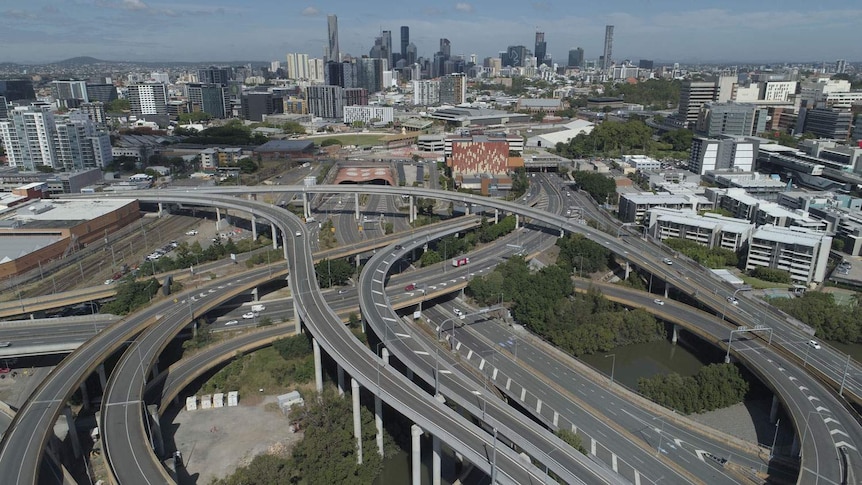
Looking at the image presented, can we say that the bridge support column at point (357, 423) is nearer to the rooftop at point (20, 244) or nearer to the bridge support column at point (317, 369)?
the bridge support column at point (317, 369)

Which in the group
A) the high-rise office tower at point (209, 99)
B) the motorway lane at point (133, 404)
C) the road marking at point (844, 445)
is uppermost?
the high-rise office tower at point (209, 99)

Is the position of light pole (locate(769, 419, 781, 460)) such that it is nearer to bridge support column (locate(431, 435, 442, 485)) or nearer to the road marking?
the road marking

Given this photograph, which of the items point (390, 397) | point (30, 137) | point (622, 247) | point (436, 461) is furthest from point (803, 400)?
point (30, 137)

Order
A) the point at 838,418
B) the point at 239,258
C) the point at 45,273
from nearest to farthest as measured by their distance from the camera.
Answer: the point at 838,418, the point at 45,273, the point at 239,258

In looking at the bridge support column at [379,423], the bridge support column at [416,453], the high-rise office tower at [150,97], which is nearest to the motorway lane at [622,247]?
the bridge support column at [416,453]

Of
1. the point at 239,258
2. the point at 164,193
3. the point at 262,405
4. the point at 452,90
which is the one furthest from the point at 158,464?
the point at 452,90

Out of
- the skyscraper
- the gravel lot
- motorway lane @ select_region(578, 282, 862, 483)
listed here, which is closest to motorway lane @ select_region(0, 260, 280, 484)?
the gravel lot

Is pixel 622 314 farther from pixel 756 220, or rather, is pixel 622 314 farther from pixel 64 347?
pixel 64 347
